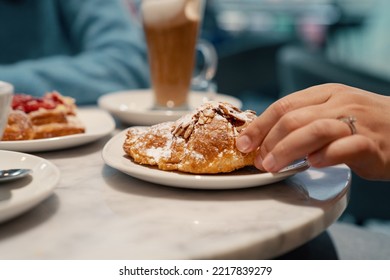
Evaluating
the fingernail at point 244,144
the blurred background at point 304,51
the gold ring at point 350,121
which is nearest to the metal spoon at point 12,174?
the fingernail at point 244,144

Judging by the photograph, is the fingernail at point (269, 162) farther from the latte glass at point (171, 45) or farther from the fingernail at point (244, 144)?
the latte glass at point (171, 45)

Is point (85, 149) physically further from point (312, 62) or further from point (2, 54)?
point (312, 62)

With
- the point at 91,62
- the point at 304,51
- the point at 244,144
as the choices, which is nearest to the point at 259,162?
the point at 244,144

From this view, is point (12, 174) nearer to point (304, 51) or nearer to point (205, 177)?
point (205, 177)

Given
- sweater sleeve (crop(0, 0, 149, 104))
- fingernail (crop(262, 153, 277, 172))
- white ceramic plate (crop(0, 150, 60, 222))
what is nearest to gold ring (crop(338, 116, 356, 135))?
fingernail (crop(262, 153, 277, 172))

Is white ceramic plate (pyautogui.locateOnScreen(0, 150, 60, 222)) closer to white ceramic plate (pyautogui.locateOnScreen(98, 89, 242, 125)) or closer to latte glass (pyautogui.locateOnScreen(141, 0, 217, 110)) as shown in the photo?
white ceramic plate (pyautogui.locateOnScreen(98, 89, 242, 125))
